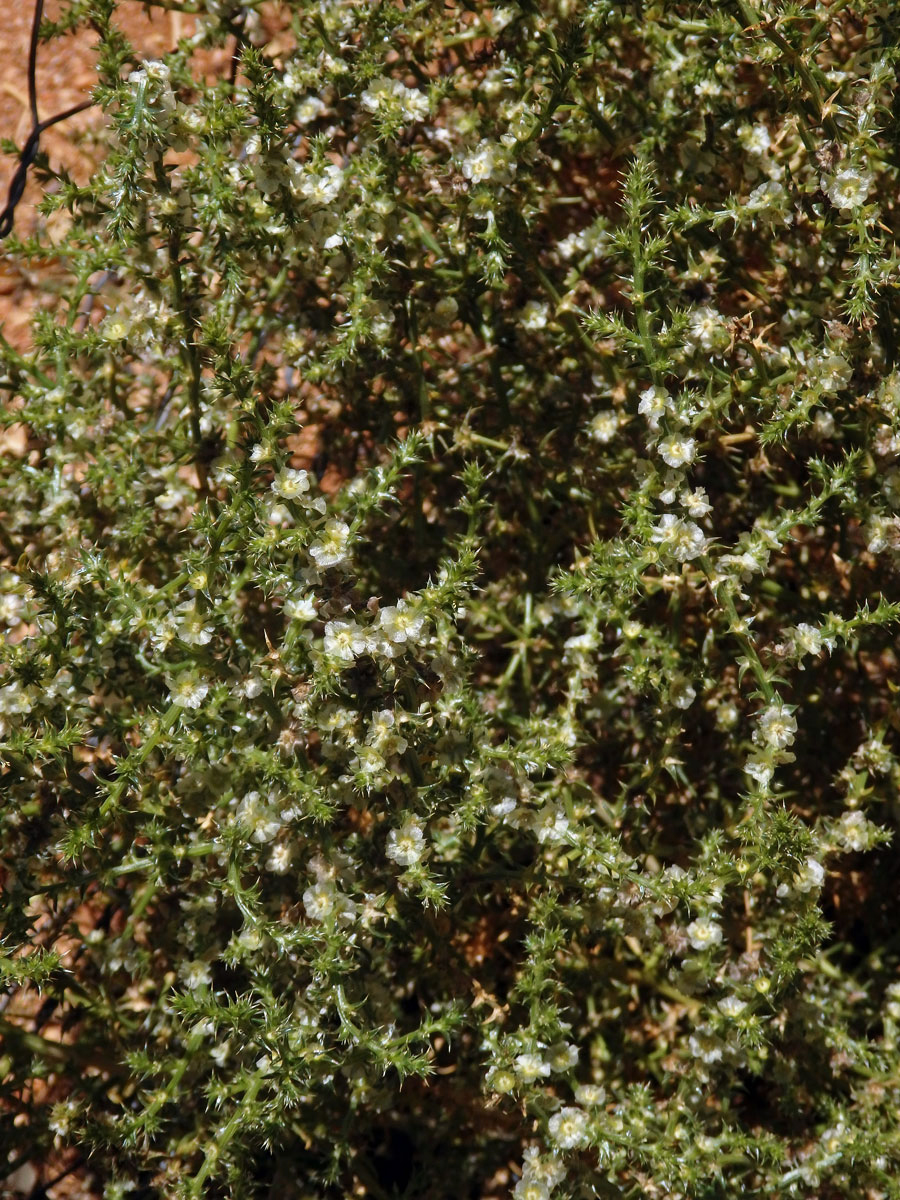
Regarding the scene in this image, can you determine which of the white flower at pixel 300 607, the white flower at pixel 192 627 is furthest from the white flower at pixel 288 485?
the white flower at pixel 192 627

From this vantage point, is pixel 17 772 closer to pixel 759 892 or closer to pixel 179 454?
pixel 179 454

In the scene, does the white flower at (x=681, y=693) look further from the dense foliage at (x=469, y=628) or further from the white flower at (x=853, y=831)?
the white flower at (x=853, y=831)

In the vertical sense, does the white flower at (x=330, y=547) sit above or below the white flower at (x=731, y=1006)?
above

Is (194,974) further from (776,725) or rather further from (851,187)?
(851,187)

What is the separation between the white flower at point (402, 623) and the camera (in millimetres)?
1792

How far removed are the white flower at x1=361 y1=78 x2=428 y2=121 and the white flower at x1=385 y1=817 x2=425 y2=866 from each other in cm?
126

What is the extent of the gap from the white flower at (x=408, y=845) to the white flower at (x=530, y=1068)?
0.40 metres

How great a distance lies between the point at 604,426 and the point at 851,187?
0.60m

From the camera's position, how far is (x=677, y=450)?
1979mm

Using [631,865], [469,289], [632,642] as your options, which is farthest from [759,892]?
[469,289]

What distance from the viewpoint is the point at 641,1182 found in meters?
2.01

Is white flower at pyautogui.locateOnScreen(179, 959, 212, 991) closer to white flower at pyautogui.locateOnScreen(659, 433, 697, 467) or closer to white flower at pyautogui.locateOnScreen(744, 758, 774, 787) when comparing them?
white flower at pyautogui.locateOnScreen(744, 758, 774, 787)

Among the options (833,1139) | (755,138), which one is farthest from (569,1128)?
(755,138)

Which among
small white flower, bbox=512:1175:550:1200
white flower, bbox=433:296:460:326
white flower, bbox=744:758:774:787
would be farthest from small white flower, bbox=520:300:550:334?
small white flower, bbox=512:1175:550:1200
